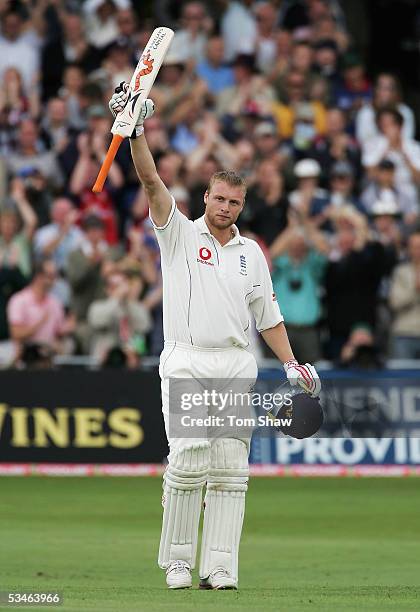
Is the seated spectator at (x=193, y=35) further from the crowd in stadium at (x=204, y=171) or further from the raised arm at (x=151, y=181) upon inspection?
the raised arm at (x=151, y=181)

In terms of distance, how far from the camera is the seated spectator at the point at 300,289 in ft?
56.5

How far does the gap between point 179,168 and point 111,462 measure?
3793mm

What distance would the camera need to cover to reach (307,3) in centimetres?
2156

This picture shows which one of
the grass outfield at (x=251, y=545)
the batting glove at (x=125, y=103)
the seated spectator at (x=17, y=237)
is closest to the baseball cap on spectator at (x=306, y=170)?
the seated spectator at (x=17, y=237)

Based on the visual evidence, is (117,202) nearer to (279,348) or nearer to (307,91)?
(307,91)

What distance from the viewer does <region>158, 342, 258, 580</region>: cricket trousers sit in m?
8.89

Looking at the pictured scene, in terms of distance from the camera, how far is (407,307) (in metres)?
17.5

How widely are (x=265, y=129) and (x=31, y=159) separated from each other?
2.81 meters

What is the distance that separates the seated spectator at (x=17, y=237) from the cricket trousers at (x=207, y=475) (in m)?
8.67

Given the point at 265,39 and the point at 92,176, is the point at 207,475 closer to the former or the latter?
the point at 92,176

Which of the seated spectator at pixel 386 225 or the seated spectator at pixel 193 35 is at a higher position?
the seated spectator at pixel 193 35

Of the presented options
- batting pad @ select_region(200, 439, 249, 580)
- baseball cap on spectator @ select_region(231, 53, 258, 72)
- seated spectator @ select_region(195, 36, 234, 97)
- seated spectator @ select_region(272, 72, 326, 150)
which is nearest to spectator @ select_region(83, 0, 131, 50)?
seated spectator @ select_region(195, 36, 234, 97)

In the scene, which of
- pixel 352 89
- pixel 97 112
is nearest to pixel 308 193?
pixel 97 112

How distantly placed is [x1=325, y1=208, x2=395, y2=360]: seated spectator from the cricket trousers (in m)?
8.36
